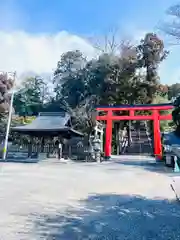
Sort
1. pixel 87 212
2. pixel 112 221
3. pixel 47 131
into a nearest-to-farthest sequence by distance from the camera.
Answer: pixel 112 221, pixel 87 212, pixel 47 131

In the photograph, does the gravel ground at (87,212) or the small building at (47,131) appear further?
the small building at (47,131)

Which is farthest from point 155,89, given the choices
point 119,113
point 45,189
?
point 45,189

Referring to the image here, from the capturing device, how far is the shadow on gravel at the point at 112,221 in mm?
4543

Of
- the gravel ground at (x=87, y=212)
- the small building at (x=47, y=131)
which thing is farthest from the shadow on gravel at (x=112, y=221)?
the small building at (x=47, y=131)

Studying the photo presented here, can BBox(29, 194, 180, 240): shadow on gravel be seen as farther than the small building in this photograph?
No

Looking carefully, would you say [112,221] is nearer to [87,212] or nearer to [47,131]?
[87,212]

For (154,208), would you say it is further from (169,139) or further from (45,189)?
(45,189)

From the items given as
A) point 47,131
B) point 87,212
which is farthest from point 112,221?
point 47,131

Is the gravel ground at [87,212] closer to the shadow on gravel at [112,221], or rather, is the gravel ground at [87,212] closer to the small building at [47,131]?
the shadow on gravel at [112,221]

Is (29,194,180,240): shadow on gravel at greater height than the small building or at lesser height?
lesser

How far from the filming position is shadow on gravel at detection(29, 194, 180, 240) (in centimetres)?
454

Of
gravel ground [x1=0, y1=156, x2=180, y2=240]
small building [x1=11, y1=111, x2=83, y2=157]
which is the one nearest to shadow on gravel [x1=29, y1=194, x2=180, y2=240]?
gravel ground [x1=0, y1=156, x2=180, y2=240]

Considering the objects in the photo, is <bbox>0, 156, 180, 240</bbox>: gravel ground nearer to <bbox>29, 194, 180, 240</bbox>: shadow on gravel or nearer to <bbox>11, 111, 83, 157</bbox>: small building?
<bbox>29, 194, 180, 240</bbox>: shadow on gravel

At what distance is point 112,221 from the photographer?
5.43 metres
